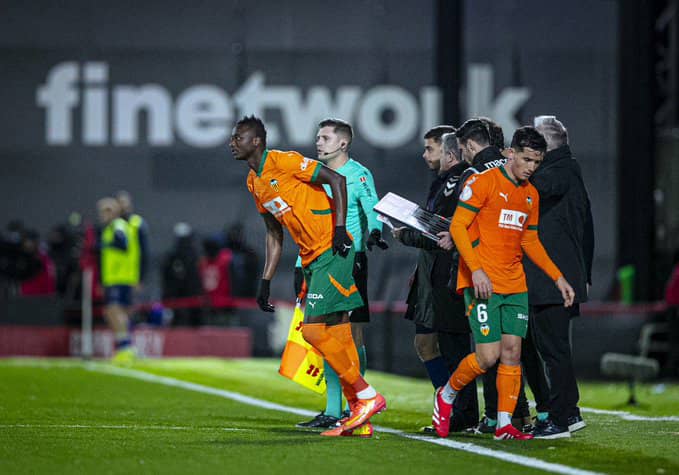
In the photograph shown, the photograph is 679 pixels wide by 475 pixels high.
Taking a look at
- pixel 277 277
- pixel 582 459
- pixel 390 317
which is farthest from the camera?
pixel 277 277

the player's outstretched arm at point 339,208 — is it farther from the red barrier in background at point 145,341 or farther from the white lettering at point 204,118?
the white lettering at point 204,118

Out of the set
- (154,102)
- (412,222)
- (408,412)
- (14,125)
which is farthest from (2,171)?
(412,222)

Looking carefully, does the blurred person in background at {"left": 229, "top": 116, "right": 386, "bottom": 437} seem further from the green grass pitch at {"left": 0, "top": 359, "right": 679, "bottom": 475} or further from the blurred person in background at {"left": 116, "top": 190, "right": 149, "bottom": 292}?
the blurred person in background at {"left": 116, "top": 190, "right": 149, "bottom": 292}

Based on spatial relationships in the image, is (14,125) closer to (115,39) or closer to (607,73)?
(115,39)

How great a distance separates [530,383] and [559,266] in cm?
96

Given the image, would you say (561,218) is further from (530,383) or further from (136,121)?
(136,121)

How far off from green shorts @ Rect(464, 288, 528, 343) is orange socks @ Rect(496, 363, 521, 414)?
0.21 metres

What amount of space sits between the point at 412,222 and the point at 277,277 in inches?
550

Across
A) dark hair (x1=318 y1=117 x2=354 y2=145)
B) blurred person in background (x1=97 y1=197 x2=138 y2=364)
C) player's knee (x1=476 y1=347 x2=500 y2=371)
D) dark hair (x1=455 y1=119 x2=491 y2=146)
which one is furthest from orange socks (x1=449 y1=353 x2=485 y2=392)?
blurred person in background (x1=97 y1=197 x2=138 y2=364)

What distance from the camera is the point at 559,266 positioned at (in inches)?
356

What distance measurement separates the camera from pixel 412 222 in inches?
353

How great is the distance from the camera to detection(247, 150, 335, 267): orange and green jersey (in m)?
8.76

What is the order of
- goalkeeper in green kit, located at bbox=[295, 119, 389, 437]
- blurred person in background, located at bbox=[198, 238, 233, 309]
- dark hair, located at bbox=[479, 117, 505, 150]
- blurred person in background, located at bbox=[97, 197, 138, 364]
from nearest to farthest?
1. dark hair, located at bbox=[479, 117, 505, 150]
2. goalkeeper in green kit, located at bbox=[295, 119, 389, 437]
3. blurred person in background, located at bbox=[97, 197, 138, 364]
4. blurred person in background, located at bbox=[198, 238, 233, 309]

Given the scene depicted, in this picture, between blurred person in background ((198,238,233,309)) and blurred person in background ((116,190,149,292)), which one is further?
blurred person in background ((198,238,233,309))
